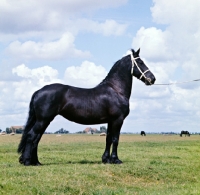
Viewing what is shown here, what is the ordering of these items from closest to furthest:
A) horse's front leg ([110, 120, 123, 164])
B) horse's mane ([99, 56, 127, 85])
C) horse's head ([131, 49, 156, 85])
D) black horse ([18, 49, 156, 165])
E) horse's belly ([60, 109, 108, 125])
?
1. black horse ([18, 49, 156, 165])
2. horse's belly ([60, 109, 108, 125])
3. horse's front leg ([110, 120, 123, 164])
4. horse's head ([131, 49, 156, 85])
5. horse's mane ([99, 56, 127, 85])

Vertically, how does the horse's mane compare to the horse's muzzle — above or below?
above

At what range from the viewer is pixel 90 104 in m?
13.2

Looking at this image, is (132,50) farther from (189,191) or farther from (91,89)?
(189,191)

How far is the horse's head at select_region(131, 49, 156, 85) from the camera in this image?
1370cm

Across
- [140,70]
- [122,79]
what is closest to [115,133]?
[122,79]

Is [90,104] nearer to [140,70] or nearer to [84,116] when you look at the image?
[84,116]

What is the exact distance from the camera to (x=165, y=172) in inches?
508

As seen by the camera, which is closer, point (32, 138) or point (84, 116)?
point (32, 138)

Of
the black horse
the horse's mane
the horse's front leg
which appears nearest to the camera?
the black horse

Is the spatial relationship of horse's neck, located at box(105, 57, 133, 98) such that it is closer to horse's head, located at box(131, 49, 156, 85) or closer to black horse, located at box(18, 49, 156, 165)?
black horse, located at box(18, 49, 156, 165)

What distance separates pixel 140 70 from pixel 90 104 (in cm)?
205

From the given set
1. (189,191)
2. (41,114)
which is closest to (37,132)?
(41,114)

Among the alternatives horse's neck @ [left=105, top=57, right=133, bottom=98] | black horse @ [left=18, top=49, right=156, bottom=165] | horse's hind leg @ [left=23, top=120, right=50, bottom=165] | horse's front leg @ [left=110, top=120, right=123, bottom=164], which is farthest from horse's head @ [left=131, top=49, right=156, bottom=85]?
horse's hind leg @ [left=23, top=120, right=50, bottom=165]

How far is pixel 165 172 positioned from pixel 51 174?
3.86 meters
